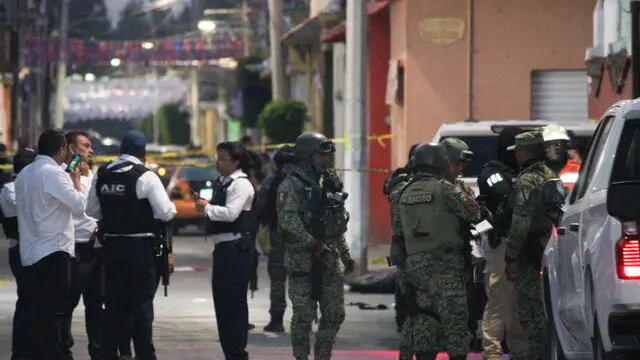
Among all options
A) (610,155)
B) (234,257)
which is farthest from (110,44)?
(610,155)

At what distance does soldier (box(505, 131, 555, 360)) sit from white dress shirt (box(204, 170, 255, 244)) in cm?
216

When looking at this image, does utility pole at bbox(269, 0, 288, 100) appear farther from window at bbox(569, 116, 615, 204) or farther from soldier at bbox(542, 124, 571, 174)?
window at bbox(569, 116, 615, 204)

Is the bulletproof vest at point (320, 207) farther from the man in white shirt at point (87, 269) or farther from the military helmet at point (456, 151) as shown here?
the man in white shirt at point (87, 269)

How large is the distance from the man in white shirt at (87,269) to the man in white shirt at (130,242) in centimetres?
78

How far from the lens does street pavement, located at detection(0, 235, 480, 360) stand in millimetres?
15477

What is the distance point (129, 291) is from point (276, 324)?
173 inches

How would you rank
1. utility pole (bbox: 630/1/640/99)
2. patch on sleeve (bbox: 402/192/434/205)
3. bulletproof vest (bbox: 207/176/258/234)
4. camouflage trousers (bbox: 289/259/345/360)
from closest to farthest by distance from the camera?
patch on sleeve (bbox: 402/192/434/205) → camouflage trousers (bbox: 289/259/345/360) → bulletproof vest (bbox: 207/176/258/234) → utility pole (bbox: 630/1/640/99)

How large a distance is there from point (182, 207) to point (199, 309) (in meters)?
17.0

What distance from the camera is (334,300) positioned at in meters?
13.6

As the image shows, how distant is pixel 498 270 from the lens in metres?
14.1

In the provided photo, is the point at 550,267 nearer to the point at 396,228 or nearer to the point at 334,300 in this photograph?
the point at 396,228

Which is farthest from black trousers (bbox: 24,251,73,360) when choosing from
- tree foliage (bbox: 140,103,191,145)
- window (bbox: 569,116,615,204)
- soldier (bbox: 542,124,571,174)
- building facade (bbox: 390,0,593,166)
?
tree foliage (bbox: 140,103,191,145)

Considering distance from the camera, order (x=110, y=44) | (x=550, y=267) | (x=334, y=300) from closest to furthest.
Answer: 1. (x=550, y=267)
2. (x=334, y=300)
3. (x=110, y=44)

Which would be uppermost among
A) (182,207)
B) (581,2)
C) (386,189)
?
(581,2)
